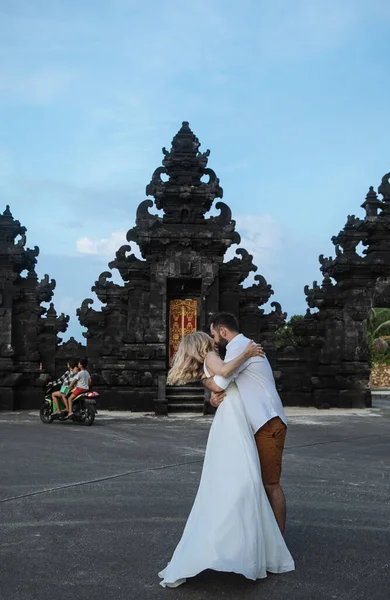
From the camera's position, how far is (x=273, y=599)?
4.11m

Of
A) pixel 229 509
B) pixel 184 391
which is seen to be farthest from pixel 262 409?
pixel 184 391

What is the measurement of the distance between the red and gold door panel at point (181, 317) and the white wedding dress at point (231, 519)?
16.8m

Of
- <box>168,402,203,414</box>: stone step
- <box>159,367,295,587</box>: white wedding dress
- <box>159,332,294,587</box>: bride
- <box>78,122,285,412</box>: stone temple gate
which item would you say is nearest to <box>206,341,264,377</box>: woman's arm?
<box>159,332,294,587</box>: bride

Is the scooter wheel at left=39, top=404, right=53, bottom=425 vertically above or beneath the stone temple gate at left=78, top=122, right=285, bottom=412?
beneath

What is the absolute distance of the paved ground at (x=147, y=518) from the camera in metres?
4.34

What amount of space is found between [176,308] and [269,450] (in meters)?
17.0

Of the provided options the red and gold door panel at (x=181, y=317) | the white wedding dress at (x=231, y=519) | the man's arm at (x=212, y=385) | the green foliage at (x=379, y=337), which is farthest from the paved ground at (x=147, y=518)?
the green foliage at (x=379, y=337)

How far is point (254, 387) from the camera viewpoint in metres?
4.79

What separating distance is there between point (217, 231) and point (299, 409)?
5.95 m

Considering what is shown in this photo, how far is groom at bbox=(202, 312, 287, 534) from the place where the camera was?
4.71m

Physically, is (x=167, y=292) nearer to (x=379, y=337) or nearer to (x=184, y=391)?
(x=184, y=391)

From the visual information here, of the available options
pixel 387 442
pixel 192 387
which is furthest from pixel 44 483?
pixel 192 387

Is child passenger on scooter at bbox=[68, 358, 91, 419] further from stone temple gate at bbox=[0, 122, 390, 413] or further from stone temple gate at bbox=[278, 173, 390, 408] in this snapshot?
stone temple gate at bbox=[278, 173, 390, 408]

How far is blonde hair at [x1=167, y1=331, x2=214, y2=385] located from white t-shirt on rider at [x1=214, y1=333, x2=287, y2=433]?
17 centimetres
